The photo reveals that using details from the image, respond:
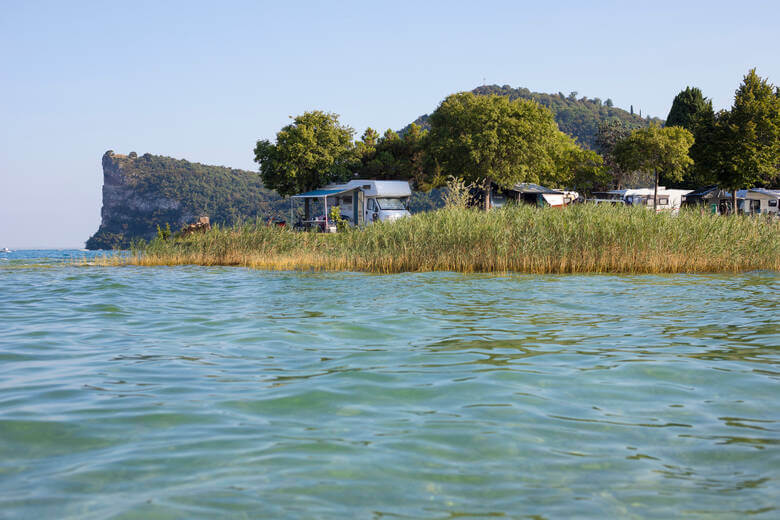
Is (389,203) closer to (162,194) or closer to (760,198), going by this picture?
(760,198)

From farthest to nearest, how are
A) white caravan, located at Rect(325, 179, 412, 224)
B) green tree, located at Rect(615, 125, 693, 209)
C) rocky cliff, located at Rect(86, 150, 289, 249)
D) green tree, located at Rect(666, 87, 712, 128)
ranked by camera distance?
1. rocky cliff, located at Rect(86, 150, 289, 249)
2. green tree, located at Rect(666, 87, 712, 128)
3. green tree, located at Rect(615, 125, 693, 209)
4. white caravan, located at Rect(325, 179, 412, 224)

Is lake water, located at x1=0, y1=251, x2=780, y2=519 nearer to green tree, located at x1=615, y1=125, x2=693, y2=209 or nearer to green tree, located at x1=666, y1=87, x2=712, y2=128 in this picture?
green tree, located at x1=615, y1=125, x2=693, y2=209

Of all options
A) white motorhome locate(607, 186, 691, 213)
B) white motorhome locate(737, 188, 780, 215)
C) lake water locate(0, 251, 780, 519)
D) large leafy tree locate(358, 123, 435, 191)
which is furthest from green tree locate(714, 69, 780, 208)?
lake water locate(0, 251, 780, 519)

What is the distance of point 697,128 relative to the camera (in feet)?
167

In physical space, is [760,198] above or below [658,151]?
below

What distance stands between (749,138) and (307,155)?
30.3 m

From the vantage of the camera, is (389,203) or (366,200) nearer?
(389,203)

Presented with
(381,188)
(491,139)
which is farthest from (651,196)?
(381,188)

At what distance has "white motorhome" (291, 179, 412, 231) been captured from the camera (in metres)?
36.8

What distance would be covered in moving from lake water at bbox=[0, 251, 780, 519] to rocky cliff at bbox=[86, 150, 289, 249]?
80.8m

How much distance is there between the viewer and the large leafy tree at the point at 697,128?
147 feet

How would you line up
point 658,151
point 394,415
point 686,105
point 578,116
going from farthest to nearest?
point 578,116, point 686,105, point 658,151, point 394,415

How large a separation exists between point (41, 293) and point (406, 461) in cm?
1249

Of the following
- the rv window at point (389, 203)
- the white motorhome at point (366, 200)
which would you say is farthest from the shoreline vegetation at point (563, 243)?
the rv window at point (389, 203)
